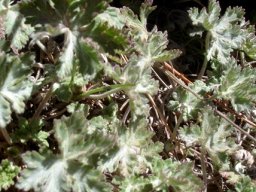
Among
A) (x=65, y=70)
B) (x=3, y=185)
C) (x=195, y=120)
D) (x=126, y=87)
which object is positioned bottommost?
(x=195, y=120)

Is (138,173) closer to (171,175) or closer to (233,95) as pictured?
(171,175)

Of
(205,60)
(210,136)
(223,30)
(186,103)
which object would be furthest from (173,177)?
(223,30)

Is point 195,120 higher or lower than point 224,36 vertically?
lower

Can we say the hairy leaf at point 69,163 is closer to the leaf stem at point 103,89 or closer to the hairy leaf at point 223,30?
the leaf stem at point 103,89

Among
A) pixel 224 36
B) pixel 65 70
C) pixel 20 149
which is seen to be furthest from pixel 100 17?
pixel 224 36

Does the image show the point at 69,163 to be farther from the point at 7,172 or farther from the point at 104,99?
the point at 104,99

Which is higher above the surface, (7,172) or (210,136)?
(7,172)

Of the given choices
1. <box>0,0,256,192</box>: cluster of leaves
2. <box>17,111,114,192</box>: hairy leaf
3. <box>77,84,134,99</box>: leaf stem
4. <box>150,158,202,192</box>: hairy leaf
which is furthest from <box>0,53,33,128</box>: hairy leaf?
<box>150,158,202,192</box>: hairy leaf

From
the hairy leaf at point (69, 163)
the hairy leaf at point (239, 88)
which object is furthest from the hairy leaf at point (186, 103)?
the hairy leaf at point (69, 163)

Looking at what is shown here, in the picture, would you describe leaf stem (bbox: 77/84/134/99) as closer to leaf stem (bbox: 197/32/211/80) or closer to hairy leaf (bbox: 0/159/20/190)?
hairy leaf (bbox: 0/159/20/190)
